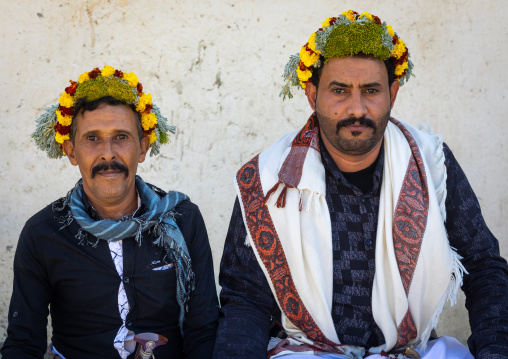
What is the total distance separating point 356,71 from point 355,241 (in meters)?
0.86

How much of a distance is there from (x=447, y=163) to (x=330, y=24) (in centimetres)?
96

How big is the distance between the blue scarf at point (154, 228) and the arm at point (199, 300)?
0.19 feet

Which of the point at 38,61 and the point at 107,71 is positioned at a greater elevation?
the point at 38,61

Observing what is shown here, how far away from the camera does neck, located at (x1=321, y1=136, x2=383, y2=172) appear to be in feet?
12.2

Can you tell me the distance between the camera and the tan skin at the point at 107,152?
343cm

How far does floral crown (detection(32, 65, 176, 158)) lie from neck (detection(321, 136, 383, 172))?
0.95 m

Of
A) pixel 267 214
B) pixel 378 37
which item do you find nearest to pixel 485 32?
pixel 378 37

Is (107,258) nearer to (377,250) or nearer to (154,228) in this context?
(154,228)

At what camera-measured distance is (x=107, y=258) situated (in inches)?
134

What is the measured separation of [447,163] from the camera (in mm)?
3717

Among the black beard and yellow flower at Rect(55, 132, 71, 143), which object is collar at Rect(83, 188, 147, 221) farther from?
the black beard

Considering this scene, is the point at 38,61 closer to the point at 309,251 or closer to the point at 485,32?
the point at 309,251

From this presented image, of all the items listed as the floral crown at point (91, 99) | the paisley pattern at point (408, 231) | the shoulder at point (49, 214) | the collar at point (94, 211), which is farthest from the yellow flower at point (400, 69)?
the shoulder at point (49, 214)

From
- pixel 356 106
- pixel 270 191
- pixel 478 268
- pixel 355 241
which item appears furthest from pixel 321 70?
pixel 478 268
